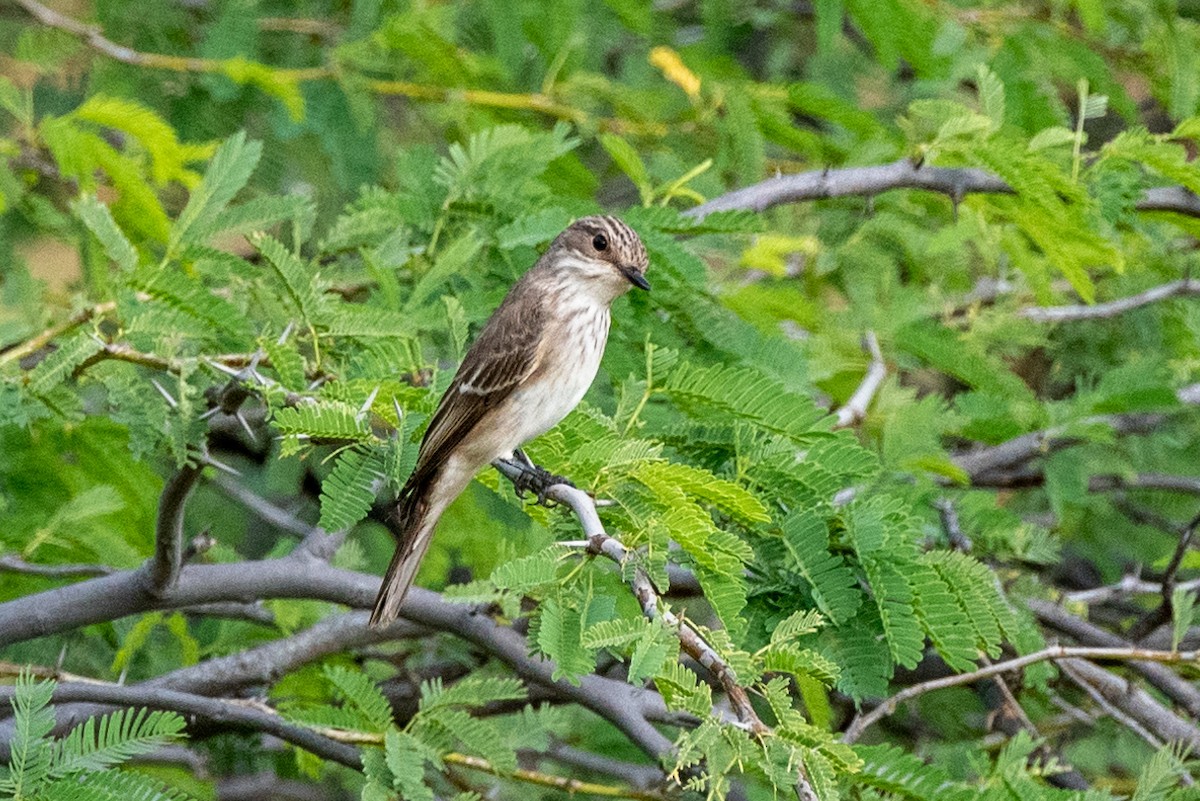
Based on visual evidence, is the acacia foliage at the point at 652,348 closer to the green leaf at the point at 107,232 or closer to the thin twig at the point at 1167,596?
the green leaf at the point at 107,232

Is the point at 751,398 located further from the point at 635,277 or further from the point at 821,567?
the point at 635,277

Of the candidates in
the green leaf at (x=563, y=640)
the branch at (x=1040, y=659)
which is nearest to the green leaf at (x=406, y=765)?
the green leaf at (x=563, y=640)

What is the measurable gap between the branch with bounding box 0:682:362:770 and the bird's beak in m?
1.59

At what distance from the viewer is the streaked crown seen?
Answer: 14.4 feet

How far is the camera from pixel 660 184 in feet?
17.9

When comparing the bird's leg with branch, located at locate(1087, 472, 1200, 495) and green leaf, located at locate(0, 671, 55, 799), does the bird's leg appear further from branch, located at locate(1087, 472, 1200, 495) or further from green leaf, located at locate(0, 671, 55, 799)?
branch, located at locate(1087, 472, 1200, 495)

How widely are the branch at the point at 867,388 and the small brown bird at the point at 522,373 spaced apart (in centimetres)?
147

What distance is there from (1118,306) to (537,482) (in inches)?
145

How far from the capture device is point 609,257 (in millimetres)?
4406

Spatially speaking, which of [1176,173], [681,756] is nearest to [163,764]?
[681,756]

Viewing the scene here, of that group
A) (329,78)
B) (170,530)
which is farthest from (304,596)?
(329,78)

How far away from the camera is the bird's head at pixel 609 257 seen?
14.4ft

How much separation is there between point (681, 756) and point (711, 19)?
19.1 feet

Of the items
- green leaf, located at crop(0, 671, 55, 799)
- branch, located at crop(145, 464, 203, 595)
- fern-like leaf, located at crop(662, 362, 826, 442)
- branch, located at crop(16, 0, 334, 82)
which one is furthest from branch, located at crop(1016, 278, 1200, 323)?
green leaf, located at crop(0, 671, 55, 799)
